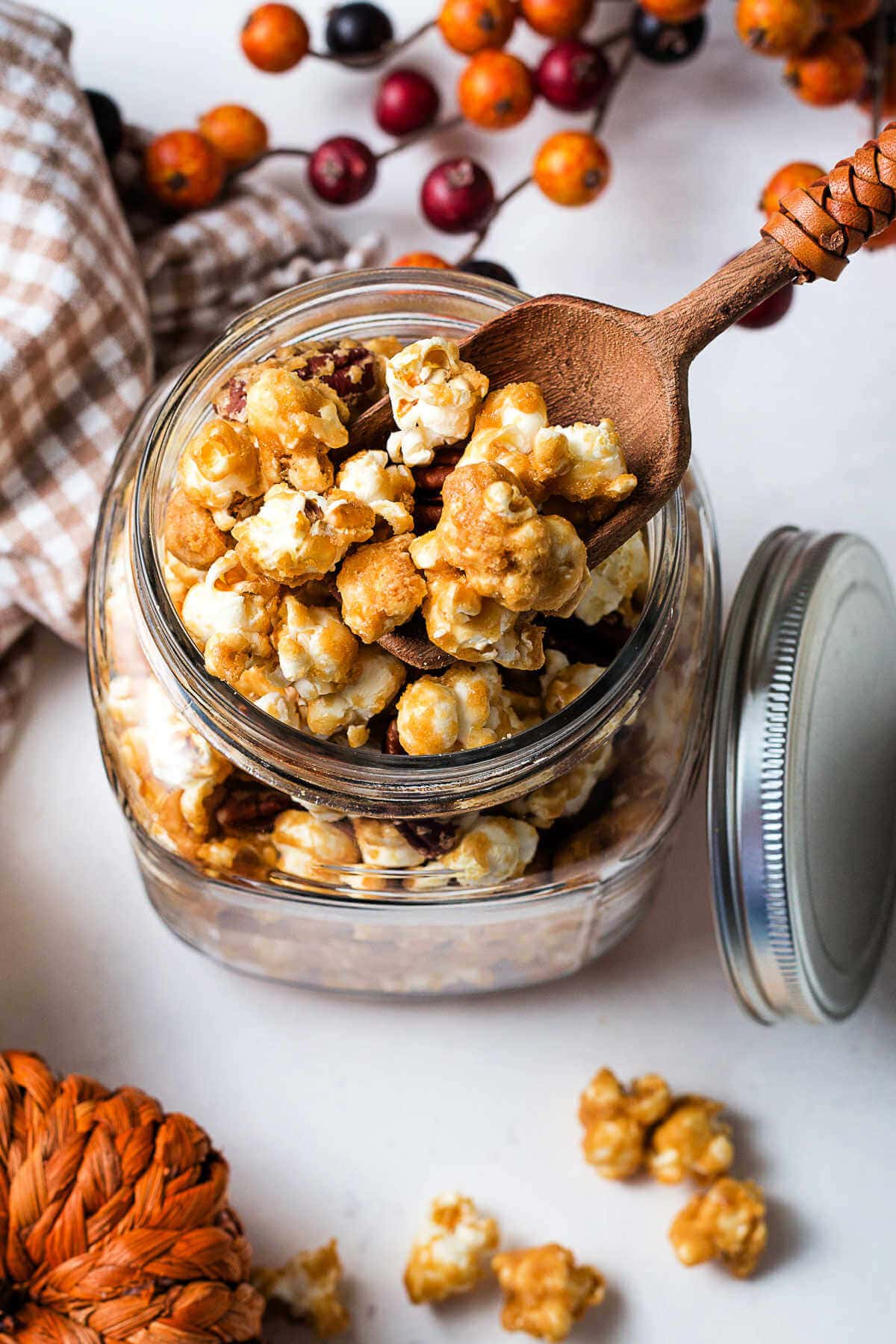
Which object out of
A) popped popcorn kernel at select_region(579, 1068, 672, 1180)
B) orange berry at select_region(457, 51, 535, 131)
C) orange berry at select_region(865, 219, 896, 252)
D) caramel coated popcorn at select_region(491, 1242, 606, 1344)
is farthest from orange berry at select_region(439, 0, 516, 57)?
caramel coated popcorn at select_region(491, 1242, 606, 1344)

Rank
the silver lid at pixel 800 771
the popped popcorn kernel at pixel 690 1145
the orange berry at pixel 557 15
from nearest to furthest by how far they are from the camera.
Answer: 1. the silver lid at pixel 800 771
2. the popped popcorn kernel at pixel 690 1145
3. the orange berry at pixel 557 15

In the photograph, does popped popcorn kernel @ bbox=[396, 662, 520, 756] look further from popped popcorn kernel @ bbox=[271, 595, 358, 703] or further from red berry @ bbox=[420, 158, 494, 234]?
red berry @ bbox=[420, 158, 494, 234]

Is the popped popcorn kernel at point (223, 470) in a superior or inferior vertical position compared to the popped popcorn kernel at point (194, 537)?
superior

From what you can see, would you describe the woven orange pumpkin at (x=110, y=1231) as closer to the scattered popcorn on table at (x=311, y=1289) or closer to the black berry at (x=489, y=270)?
the scattered popcorn on table at (x=311, y=1289)

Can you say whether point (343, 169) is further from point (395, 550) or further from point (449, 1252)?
point (449, 1252)

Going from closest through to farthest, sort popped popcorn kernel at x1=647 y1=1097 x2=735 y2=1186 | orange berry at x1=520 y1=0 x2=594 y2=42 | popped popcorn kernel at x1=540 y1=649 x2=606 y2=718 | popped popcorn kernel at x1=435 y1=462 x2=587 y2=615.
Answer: popped popcorn kernel at x1=435 y1=462 x2=587 y2=615 < popped popcorn kernel at x1=540 y1=649 x2=606 y2=718 < popped popcorn kernel at x1=647 y1=1097 x2=735 y2=1186 < orange berry at x1=520 y1=0 x2=594 y2=42

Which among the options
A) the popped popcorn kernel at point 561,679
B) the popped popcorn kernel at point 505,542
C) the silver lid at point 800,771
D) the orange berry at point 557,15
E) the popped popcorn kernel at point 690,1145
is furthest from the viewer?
the orange berry at point 557,15

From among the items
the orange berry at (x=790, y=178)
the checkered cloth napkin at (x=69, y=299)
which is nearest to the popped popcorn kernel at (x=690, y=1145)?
the checkered cloth napkin at (x=69, y=299)

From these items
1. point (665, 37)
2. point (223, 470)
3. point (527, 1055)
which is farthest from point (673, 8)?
point (527, 1055)
